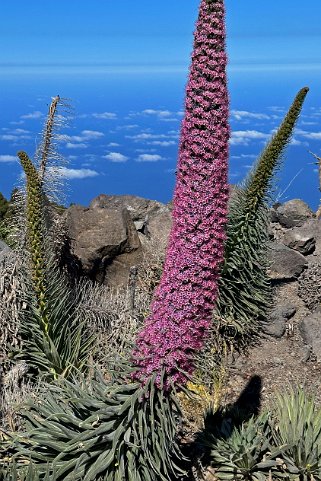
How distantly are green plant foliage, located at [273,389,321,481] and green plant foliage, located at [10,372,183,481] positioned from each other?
125 centimetres

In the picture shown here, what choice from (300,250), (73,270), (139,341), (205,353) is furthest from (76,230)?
(139,341)

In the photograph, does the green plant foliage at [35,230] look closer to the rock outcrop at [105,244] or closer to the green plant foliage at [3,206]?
the rock outcrop at [105,244]

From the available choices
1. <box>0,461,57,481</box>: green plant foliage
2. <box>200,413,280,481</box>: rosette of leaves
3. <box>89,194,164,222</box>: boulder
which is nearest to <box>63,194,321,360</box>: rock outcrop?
<box>89,194,164,222</box>: boulder

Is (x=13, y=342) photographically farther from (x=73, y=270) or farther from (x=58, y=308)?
(x=73, y=270)

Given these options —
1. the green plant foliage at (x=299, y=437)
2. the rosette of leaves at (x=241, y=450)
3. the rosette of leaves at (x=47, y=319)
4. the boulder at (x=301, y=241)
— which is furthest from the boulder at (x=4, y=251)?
the boulder at (x=301, y=241)

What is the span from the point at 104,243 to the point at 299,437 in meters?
4.40

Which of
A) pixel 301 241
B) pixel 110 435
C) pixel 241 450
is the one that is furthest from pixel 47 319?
pixel 301 241

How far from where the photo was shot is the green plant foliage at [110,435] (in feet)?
16.8

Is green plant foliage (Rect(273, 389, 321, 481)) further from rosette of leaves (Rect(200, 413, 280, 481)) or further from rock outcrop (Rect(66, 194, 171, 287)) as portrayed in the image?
rock outcrop (Rect(66, 194, 171, 287))

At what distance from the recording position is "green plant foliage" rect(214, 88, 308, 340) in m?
8.20

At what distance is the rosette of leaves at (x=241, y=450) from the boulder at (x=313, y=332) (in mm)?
2785

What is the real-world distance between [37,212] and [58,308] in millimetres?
1278

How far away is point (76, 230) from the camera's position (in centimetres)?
979

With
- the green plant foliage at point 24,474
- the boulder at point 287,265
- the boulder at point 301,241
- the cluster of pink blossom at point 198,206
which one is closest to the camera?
the cluster of pink blossom at point 198,206
